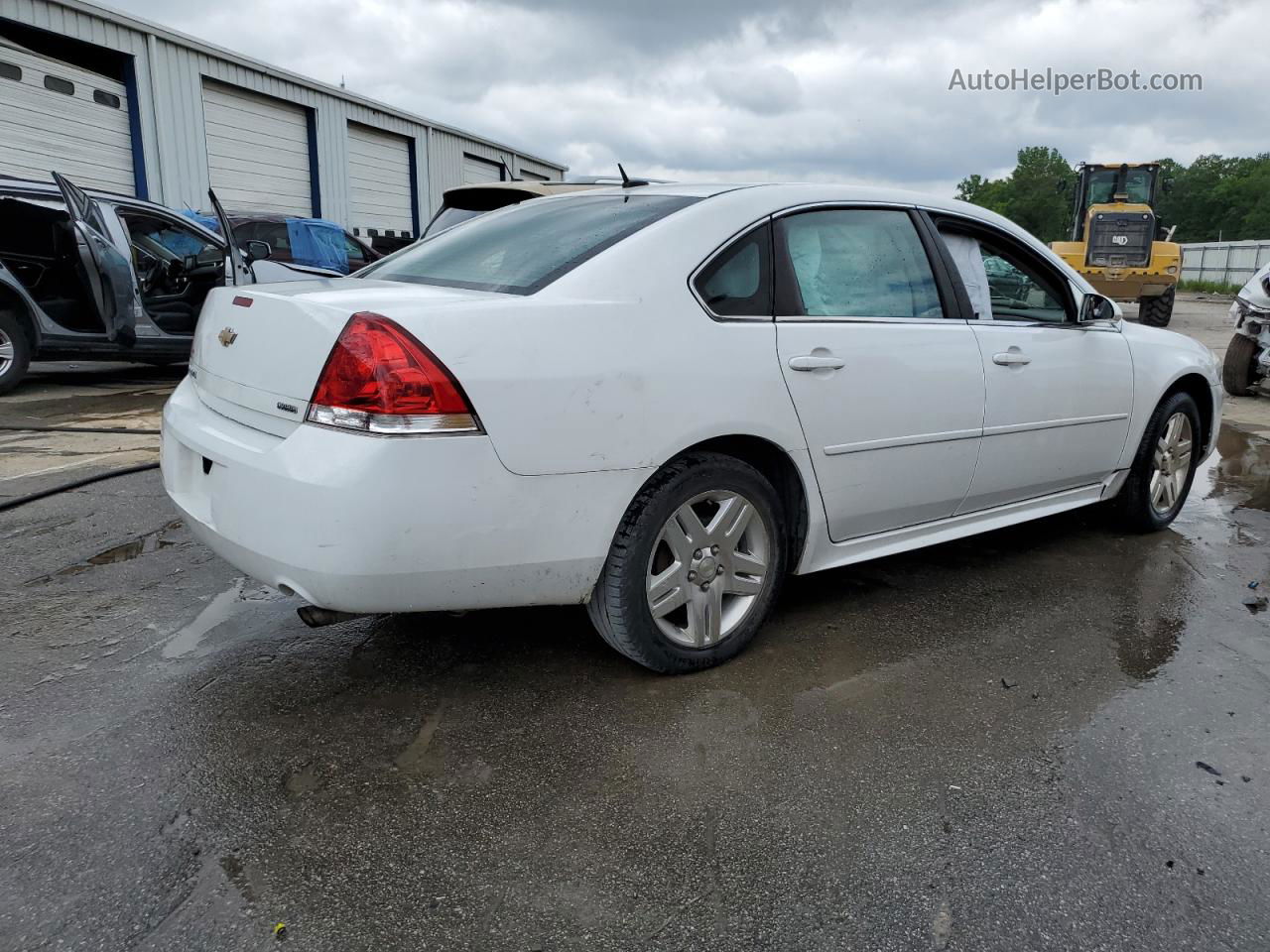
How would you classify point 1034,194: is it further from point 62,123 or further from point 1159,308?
point 62,123

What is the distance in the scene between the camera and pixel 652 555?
2.72 metres

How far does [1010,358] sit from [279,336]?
2.58 m

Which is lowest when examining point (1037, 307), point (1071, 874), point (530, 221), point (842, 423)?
point (1071, 874)

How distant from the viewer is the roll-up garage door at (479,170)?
Answer: 22.3m

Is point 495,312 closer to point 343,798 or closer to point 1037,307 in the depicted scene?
point 343,798

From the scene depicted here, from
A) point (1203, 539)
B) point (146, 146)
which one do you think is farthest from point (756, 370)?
point (146, 146)

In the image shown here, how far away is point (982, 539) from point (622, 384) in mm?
2647

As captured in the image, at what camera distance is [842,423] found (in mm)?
3041

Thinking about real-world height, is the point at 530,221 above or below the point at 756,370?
above

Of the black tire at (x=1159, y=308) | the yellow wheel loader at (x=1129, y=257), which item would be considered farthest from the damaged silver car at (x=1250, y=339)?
the black tire at (x=1159, y=308)

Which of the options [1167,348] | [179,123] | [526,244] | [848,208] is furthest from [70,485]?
[179,123]

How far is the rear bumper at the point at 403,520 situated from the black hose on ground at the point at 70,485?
100 inches

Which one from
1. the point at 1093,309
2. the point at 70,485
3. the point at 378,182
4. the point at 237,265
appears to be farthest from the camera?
the point at 378,182

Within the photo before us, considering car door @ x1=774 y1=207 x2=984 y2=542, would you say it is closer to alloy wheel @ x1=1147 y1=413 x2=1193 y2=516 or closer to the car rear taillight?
the car rear taillight
